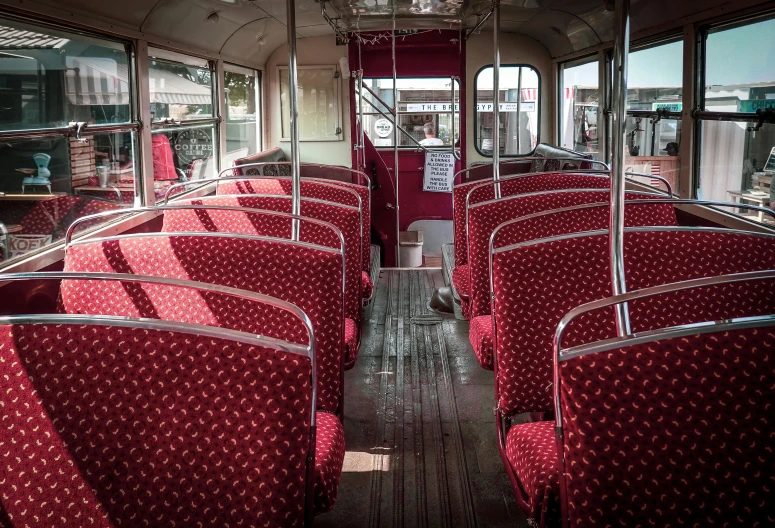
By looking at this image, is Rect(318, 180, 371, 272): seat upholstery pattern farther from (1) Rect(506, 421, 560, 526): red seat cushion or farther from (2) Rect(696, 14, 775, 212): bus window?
(1) Rect(506, 421, 560, 526): red seat cushion

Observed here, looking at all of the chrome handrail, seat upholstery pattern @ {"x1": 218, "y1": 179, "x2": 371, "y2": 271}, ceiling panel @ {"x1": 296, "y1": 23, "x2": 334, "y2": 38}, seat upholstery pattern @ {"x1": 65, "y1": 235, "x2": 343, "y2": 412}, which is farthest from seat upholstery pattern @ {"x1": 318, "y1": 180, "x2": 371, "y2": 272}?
ceiling panel @ {"x1": 296, "y1": 23, "x2": 334, "y2": 38}

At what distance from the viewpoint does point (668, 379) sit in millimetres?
1334

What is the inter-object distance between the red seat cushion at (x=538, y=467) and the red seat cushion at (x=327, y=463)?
43 cm

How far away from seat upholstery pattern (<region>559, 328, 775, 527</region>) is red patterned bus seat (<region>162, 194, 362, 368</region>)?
5.01ft

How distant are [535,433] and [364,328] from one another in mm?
2735

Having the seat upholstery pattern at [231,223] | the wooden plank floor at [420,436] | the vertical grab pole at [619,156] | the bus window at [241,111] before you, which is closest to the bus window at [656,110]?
the wooden plank floor at [420,436]

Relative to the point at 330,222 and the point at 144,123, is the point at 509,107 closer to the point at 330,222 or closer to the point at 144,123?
the point at 144,123

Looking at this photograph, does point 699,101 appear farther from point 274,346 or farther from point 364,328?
point 274,346

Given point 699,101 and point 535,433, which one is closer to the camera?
point 535,433

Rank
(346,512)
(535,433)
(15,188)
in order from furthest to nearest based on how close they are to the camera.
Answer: (15,188) → (346,512) → (535,433)

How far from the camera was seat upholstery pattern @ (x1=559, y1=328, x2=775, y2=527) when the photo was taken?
133 cm

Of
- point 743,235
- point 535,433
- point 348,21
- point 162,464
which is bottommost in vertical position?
point 535,433

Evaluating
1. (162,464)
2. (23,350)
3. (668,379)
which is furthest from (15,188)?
(668,379)

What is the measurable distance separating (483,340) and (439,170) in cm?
464
